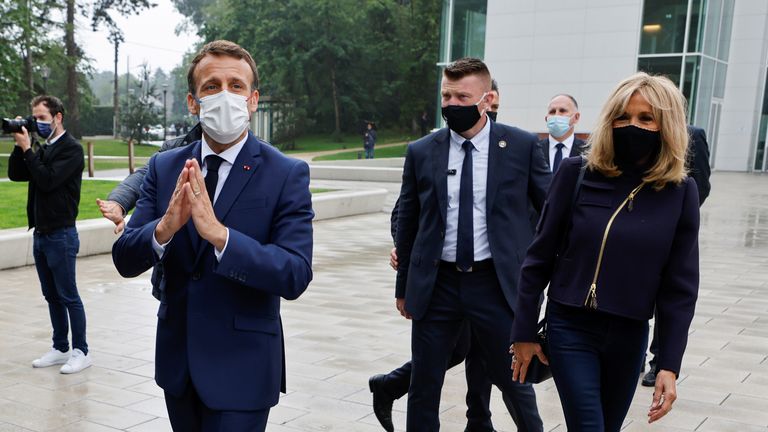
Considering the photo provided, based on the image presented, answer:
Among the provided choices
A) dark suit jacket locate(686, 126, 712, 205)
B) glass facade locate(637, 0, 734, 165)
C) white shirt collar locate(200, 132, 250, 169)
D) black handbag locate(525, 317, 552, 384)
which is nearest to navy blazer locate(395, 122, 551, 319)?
black handbag locate(525, 317, 552, 384)

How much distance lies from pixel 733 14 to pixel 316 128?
2920 cm

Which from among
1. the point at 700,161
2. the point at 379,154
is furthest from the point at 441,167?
the point at 379,154

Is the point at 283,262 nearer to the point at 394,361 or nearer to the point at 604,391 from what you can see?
the point at 604,391

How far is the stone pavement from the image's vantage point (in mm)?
4664

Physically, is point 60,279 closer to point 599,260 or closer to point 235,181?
point 235,181

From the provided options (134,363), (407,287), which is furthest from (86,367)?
(407,287)

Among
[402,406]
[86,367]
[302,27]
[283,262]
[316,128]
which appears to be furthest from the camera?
[316,128]

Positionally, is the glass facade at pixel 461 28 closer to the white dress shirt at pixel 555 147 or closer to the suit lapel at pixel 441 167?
the white dress shirt at pixel 555 147

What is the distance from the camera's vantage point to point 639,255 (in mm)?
2607

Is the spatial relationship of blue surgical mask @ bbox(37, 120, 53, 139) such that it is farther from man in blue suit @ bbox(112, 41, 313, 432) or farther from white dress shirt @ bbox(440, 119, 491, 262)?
man in blue suit @ bbox(112, 41, 313, 432)

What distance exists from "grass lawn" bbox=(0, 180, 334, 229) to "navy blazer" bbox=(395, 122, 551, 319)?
8749 mm

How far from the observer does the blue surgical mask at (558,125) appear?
557cm

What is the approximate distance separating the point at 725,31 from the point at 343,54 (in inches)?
975

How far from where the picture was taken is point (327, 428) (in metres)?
4.47
